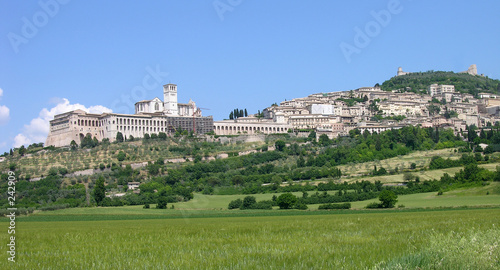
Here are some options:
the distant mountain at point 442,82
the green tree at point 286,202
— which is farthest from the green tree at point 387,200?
A: the distant mountain at point 442,82

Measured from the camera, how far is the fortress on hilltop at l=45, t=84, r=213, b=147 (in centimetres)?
9812

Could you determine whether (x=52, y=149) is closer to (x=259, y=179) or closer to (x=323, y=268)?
(x=259, y=179)

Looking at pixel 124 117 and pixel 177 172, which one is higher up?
pixel 124 117

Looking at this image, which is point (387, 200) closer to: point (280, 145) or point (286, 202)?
point (286, 202)

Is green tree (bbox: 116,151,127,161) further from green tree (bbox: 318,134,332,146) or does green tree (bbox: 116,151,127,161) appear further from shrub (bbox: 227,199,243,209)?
shrub (bbox: 227,199,243,209)

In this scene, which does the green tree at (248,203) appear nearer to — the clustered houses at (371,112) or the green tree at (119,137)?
the green tree at (119,137)

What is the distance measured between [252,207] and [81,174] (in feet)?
129

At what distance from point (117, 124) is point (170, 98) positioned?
63.1ft

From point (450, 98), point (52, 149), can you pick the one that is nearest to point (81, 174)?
point (52, 149)

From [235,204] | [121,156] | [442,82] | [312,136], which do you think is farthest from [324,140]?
[442,82]

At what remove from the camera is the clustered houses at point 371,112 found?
4336 inches

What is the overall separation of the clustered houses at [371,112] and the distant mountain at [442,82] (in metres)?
7.36

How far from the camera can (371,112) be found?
12875 centimetres

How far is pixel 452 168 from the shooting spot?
6181 centimetres
